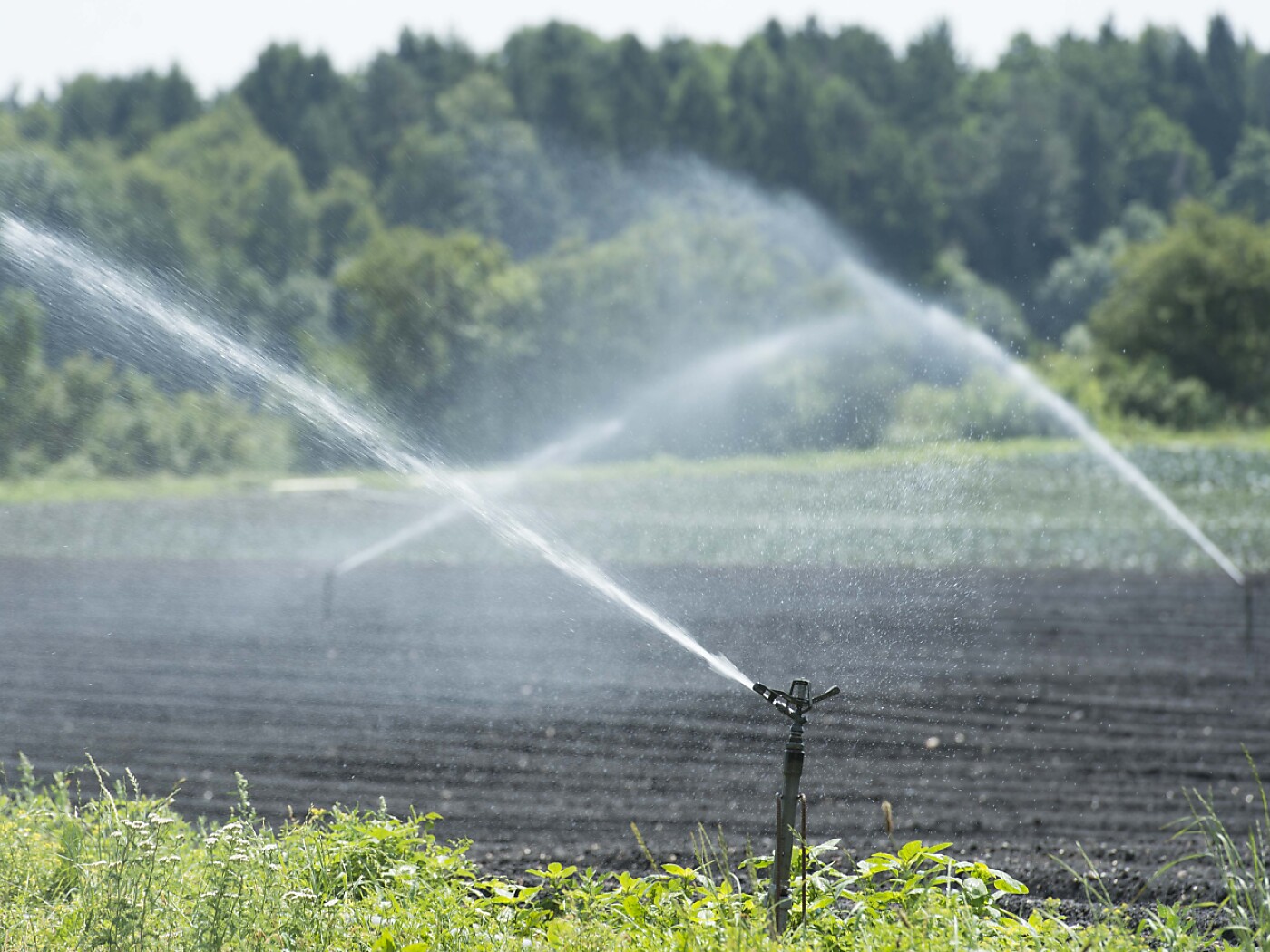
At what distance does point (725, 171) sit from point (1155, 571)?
2533 inches

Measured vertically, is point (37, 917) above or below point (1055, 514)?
below

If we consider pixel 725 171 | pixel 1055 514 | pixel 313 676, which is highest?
pixel 725 171

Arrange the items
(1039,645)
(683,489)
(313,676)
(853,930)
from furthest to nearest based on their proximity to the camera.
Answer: (683,489)
(1039,645)
(313,676)
(853,930)

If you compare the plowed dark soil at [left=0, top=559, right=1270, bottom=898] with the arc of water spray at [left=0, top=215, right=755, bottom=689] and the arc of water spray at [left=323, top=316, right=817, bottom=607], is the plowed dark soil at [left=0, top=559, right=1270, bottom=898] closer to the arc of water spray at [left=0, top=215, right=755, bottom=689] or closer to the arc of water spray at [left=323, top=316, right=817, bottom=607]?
the arc of water spray at [left=0, top=215, right=755, bottom=689]

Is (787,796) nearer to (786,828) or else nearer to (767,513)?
(786,828)

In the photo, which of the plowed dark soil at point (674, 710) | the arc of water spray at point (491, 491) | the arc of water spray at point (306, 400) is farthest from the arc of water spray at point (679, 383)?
the arc of water spray at point (306, 400)

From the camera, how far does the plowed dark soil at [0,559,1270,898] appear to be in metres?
6.99

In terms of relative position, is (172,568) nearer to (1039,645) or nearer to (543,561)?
(543,561)

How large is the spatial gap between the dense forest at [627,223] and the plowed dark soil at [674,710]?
11147 millimetres

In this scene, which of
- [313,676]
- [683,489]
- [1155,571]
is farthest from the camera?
[683,489]

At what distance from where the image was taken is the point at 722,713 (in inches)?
358

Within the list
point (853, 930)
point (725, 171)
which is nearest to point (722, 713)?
point (853, 930)

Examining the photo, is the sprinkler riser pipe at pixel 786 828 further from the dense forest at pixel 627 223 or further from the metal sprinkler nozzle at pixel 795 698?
the dense forest at pixel 627 223

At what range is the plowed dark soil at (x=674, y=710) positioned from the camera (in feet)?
22.9
